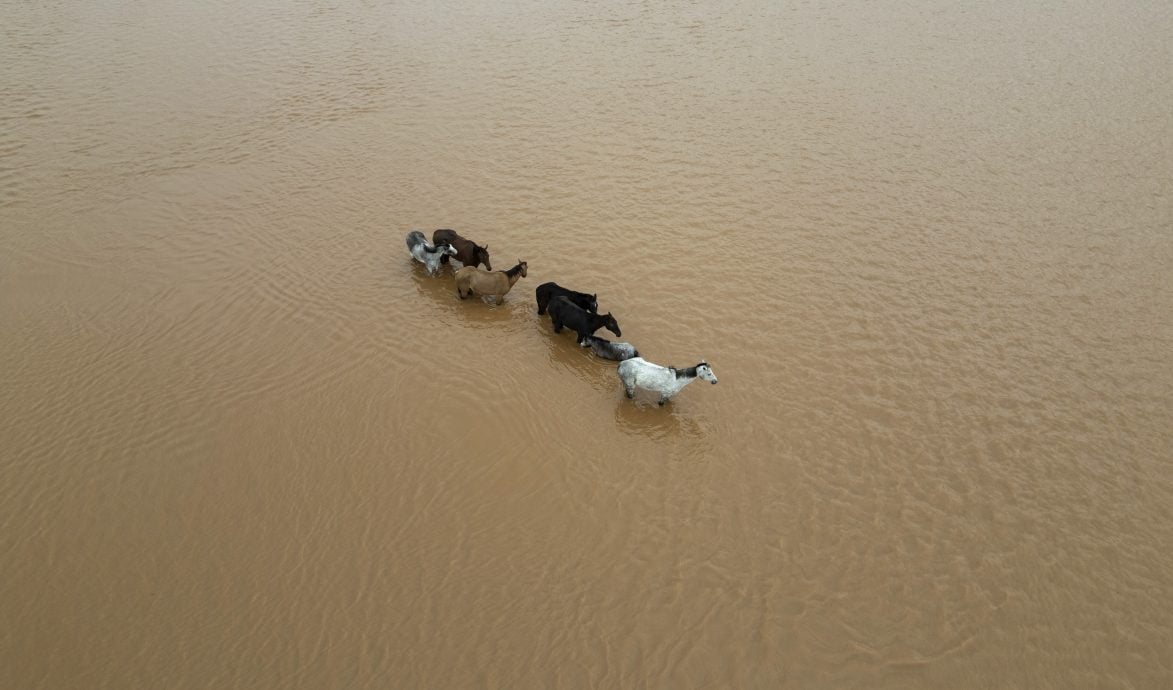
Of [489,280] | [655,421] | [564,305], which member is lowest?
[655,421]

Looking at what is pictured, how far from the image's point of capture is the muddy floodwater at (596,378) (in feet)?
22.7

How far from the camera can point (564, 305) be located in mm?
9773

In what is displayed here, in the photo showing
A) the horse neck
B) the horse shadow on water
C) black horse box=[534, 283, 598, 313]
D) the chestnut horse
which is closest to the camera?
the horse neck

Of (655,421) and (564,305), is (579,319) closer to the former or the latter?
(564,305)

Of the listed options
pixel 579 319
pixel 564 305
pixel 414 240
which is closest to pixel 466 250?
pixel 414 240

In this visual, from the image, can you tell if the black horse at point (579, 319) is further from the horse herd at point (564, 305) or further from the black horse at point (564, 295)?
the black horse at point (564, 295)

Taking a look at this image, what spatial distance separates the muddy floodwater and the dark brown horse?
2.52 ft

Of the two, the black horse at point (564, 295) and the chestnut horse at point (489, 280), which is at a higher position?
the black horse at point (564, 295)

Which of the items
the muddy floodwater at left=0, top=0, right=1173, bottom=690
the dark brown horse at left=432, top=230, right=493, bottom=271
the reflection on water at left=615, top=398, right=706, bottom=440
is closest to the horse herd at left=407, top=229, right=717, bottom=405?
the dark brown horse at left=432, top=230, right=493, bottom=271

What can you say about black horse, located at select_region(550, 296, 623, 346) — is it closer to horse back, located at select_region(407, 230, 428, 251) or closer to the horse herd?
the horse herd

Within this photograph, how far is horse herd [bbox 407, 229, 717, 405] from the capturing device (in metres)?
8.80

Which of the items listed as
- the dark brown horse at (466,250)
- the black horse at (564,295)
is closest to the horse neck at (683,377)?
the black horse at (564,295)

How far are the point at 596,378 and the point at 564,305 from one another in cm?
110

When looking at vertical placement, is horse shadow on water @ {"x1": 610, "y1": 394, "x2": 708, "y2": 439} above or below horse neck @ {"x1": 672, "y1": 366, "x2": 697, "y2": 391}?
below
